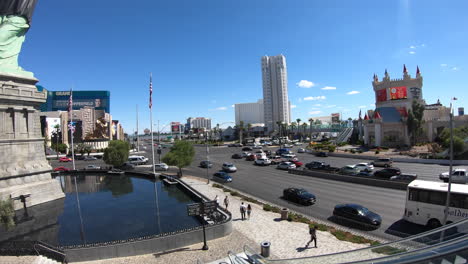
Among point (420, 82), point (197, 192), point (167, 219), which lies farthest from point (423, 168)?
point (420, 82)

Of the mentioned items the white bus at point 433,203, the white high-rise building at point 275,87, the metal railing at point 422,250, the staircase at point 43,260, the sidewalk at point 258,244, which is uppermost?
the white high-rise building at point 275,87

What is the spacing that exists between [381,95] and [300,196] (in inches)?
2481

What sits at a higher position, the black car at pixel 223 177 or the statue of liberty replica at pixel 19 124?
the statue of liberty replica at pixel 19 124

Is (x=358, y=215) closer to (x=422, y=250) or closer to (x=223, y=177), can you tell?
(x=422, y=250)

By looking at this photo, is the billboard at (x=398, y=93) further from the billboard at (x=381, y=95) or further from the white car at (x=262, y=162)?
the white car at (x=262, y=162)

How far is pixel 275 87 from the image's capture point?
610ft

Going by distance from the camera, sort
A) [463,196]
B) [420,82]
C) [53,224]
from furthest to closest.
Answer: [420,82], [53,224], [463,196]

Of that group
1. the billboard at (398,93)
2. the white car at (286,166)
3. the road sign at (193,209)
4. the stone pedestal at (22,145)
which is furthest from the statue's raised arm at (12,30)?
the billboard at (398,93)

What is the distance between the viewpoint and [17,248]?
14.5 m

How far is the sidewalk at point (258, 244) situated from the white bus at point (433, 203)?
19.0ft

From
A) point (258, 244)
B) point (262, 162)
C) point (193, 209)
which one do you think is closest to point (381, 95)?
point (262, 162)

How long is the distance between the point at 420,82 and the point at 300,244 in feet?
249

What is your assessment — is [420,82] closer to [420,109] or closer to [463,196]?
[420,109]

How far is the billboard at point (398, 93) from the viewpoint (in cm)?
7019
